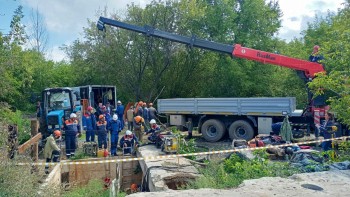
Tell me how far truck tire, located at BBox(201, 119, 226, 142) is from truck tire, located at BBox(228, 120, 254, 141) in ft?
1.21

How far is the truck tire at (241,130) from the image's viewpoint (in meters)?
13.8

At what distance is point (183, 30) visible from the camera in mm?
23031

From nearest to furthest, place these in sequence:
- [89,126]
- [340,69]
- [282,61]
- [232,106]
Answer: [340,69] < [89,126] < [282,61] < [232,106]

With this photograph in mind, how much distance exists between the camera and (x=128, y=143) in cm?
1254

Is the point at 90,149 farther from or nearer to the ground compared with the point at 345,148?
nearer to the ground

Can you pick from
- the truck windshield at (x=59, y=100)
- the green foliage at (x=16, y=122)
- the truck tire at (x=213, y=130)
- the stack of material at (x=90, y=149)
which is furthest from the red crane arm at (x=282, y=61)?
the green foliage at (x=16, y=122)

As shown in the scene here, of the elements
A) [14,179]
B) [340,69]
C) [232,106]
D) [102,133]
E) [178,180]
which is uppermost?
[340,69]

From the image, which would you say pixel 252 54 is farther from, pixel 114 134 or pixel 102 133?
pixel 102 133

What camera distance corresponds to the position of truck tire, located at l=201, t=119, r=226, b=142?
1445 centimetres

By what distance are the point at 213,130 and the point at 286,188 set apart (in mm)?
8341

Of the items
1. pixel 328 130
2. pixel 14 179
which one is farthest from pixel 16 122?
pixel 328 130

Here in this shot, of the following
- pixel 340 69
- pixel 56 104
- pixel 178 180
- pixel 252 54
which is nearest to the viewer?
pixel 178 180

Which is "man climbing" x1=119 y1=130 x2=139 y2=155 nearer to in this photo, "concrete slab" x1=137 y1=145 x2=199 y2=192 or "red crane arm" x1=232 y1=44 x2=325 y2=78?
"concrete slab" x1=137 y1=145 x2=199 y2=192

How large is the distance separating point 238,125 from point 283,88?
385 inches
